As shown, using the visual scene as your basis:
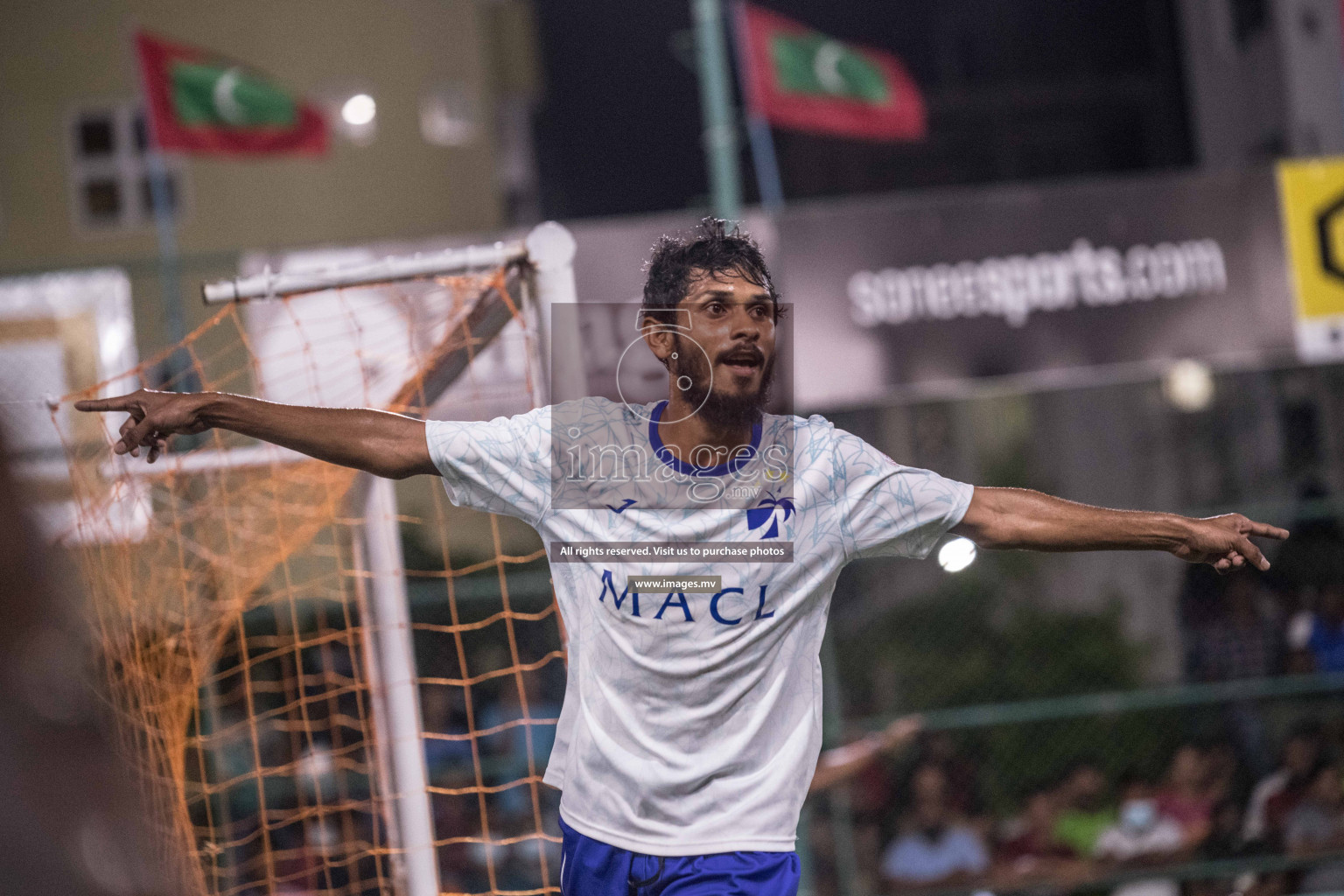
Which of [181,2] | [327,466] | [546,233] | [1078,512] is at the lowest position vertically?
[1078,512]

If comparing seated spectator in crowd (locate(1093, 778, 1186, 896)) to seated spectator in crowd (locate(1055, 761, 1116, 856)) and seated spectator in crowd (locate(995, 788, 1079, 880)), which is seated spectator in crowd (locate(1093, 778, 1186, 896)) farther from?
seated spectator in crowd (locate(995, 788, 1079, 880))

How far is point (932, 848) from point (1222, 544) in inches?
196

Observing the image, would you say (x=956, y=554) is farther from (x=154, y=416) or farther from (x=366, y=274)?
(x=366, y=274)

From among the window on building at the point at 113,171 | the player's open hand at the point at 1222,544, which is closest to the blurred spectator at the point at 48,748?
the player's open hand at the point at 1222,544

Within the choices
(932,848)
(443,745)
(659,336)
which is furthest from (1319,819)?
(659,336)

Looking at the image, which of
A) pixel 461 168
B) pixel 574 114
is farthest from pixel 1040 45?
pixel 461 168

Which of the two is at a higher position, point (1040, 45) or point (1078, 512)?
point (1040, 45)

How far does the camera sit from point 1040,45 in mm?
15094

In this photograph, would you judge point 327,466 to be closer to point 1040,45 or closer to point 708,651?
point 708,651

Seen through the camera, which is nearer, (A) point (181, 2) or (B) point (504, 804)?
(B) point (504, 804)

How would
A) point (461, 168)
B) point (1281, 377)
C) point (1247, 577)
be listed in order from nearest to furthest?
point (1247, 577), point (1281, 377), point (461, 168)

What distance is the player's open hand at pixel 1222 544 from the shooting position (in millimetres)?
2078

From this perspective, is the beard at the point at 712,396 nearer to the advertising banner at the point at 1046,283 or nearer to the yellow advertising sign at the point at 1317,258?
the advertising banner at the point at 1046,283

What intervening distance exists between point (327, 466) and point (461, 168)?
10.7 metres
